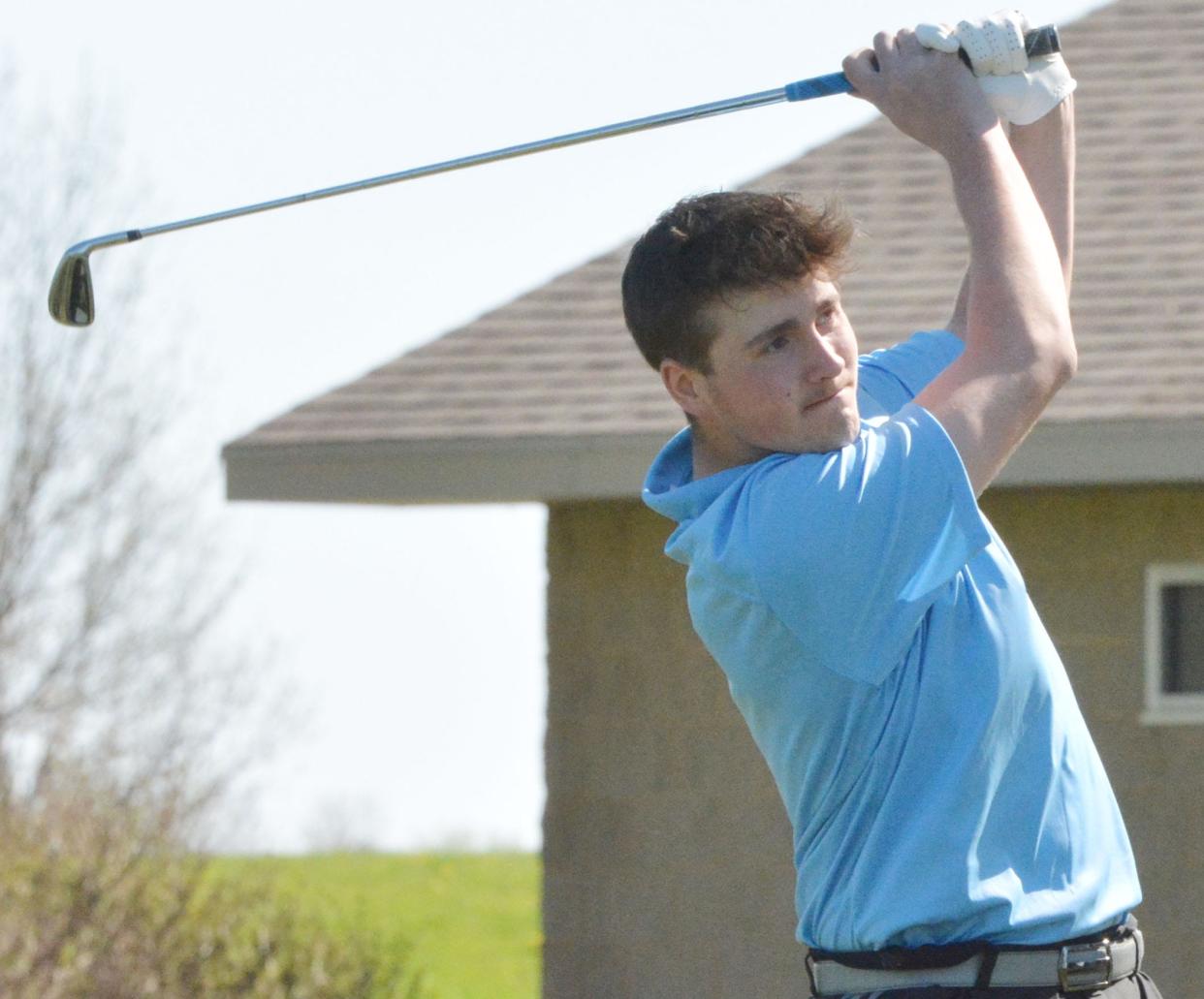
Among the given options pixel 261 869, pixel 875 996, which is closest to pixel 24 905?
pixel 261 869

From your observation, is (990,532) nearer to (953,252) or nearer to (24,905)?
(953,252)

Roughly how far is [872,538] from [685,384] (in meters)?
0.37

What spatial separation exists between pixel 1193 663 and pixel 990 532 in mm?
4965

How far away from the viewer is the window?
736cm

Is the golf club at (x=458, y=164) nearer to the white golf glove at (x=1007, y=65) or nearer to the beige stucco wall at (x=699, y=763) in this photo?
the white golf glove at (x=1007, y=65)

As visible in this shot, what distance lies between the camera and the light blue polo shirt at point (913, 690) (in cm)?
268

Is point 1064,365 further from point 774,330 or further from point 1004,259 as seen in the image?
point 774,330

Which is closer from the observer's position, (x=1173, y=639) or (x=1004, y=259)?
(x=1004, y=259)

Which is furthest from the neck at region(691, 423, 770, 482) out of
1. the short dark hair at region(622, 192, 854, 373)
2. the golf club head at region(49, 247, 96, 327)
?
the golf club head at region(49, 247, 96, 327)

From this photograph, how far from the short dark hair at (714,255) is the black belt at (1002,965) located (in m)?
0.78

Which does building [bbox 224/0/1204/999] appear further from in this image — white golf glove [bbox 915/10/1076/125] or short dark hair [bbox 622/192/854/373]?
short dark hair [bbox 622/192/854/373]

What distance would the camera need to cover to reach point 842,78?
3.02m

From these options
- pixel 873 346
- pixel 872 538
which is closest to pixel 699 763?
pixel 873 346

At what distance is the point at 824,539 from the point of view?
2.67 m
